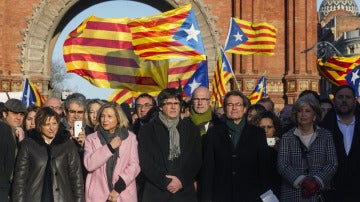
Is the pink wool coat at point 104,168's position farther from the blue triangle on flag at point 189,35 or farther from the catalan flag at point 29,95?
the catalan flag at point 29,95

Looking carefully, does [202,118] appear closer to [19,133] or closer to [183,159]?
[183,159]

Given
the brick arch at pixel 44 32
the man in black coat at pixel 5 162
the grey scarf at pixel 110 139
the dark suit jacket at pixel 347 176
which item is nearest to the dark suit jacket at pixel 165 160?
the grey scarf at pixel 110 139

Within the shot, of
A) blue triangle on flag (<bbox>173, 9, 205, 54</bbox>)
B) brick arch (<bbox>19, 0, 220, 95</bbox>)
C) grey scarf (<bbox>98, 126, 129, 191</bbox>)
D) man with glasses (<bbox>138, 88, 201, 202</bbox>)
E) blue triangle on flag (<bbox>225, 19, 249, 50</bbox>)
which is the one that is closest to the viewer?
grey scarf (<bbox>98, 126, 129, 191</bbox>)

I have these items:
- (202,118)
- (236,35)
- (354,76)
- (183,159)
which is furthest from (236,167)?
(236,35)

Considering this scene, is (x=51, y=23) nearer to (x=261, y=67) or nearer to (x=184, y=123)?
(x=261, y=67)

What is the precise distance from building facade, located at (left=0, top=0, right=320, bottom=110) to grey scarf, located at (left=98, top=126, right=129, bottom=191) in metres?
21.6

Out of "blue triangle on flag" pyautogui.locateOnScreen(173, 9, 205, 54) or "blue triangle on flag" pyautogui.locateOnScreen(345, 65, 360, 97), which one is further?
"blue triangle on flag" pyautogui.locateOnScreen(345, 65, 360, 97)

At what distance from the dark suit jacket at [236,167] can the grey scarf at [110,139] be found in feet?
3.34

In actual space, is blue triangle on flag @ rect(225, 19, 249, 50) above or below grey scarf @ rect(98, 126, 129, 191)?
above

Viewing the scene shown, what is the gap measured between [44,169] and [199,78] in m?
7.84

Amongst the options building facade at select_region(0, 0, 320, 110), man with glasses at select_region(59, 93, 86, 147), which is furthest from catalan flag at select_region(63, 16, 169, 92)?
building facade at select_region(0, 0, 320, 110)

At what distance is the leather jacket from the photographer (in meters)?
8.70

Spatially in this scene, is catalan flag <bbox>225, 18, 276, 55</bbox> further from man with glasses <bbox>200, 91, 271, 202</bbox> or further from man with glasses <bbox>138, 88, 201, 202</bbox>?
man with glasses <bbox>200, 91, 271, 202</bbox>

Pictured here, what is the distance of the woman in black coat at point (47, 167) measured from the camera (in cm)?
872
